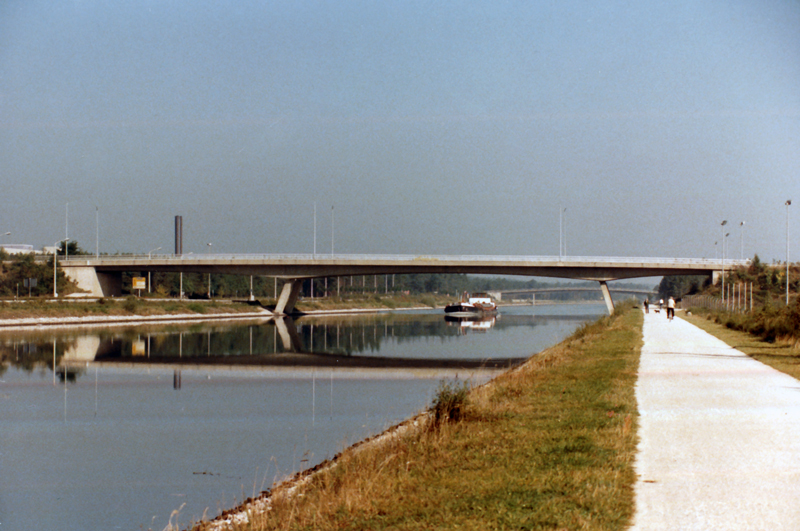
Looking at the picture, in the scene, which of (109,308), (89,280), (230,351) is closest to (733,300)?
(230,351)

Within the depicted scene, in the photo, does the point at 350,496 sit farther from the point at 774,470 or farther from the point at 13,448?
the point at 13,448

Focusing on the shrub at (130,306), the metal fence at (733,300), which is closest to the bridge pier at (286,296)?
the shrub at (130,306)

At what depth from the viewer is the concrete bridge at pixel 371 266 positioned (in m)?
75.4

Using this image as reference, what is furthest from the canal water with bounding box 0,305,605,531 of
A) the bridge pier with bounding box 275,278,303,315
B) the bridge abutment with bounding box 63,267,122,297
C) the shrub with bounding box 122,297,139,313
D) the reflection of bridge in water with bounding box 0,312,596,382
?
the bridge pier with bounding box 275,278,303,315

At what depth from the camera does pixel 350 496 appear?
8.29 meters

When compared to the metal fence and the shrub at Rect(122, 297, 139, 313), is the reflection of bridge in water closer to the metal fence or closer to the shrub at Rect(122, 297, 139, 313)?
the shrub at Rect(122, 297, 139, 313)

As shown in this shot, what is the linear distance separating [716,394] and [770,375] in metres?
Result: 4.04

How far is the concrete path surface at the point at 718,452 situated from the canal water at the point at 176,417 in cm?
539

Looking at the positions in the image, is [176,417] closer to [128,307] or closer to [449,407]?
[449,407]

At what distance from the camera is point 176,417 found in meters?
18.3

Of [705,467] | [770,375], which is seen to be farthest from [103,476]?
[770,375]

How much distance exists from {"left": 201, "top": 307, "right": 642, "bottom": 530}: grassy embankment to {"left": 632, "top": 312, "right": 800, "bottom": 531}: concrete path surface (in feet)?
1.08

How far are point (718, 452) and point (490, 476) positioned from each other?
2914 millimetres

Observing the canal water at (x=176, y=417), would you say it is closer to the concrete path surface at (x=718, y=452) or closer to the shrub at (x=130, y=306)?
the concrete path surface at (x=718, y=452)
